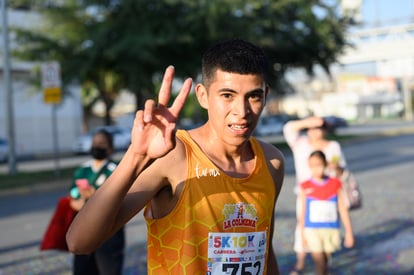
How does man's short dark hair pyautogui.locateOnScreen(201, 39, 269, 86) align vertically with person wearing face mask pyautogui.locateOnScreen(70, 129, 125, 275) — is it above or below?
above

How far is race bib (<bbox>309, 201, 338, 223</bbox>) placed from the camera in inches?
235

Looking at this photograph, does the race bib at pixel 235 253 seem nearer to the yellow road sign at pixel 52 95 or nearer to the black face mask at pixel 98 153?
the black face mask at pixel 98 153

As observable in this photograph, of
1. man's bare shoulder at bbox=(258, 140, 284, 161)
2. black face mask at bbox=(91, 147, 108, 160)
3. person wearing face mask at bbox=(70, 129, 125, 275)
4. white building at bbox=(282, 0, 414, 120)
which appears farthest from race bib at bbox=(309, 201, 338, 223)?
white building at bbox=(282, 0, 414, 120)

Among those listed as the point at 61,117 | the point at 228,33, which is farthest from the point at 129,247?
the point at 61,117

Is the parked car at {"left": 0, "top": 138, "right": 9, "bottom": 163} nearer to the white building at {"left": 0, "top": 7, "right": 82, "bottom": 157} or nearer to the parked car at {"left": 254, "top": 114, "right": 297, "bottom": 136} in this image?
the white building at {"left": 0, "top": 7, "right": 82, "bottom": 157}

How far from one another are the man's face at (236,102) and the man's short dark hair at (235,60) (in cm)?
2

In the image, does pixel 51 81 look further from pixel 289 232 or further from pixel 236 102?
pixel 236 102

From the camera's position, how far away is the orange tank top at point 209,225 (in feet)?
7.91

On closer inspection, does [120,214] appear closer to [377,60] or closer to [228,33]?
[228,33]

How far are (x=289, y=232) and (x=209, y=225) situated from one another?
6.80 m

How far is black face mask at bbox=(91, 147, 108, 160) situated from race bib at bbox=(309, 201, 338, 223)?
6.53 ft

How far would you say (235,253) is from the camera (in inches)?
99.1

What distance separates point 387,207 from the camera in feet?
36.7

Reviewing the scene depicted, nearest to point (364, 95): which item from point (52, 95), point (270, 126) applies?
point (270, 126)
